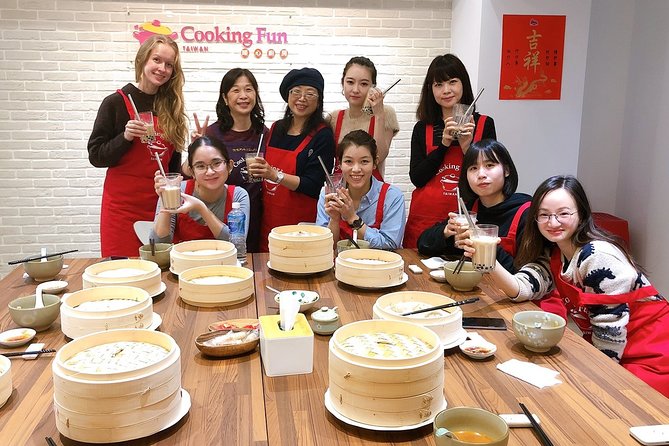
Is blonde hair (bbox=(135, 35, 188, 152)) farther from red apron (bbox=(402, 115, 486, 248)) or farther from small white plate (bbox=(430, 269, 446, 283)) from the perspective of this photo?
small white plate (bbox=(430, 269, 446, 283))

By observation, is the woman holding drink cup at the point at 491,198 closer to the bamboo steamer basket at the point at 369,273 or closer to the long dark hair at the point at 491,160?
the long dark hair at the point at 491,160

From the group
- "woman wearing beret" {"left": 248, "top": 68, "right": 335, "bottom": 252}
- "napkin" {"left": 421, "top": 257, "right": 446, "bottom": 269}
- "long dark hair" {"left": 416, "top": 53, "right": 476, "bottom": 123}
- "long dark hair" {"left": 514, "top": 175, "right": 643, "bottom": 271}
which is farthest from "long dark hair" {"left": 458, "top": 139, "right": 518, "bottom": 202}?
"woman wearing beret" {"left": 248, "top": 68, "right": 335, "bottom": 252}

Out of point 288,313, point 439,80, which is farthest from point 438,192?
point 288,313

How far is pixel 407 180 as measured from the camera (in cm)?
541

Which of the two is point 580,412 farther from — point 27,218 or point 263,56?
point 27,218

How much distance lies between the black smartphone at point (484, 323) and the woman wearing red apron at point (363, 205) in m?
1.01

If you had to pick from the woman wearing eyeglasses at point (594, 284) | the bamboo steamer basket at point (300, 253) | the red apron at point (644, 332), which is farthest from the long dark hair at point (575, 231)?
the bamboo steamer basket at point (300, 253)

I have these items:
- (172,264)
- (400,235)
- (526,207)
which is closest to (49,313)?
(172,264)

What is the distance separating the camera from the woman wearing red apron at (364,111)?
11.4 ft

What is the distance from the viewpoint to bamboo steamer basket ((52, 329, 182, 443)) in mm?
1177

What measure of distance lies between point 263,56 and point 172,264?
10.3ft

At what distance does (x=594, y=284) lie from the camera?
2023mm

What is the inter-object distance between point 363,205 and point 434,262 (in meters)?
0.66

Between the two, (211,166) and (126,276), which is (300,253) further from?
(211,166)
